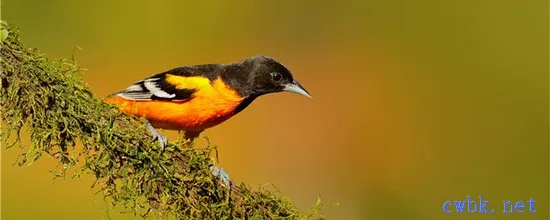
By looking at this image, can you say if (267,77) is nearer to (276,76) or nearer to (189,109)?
(276,76)

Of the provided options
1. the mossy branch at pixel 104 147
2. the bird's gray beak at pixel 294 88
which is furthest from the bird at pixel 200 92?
the mossy branch at pixel 104 147

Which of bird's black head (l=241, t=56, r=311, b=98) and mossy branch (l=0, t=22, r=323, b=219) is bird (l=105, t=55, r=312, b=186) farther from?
mossy branch (l=0, t=22, r=323, b=219)

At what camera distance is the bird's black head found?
9.96 feet

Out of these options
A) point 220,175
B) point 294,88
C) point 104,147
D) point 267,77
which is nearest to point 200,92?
point 267,77

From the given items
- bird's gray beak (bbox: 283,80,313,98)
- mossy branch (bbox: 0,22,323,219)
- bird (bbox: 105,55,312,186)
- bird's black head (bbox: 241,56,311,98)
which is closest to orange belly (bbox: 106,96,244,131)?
bird (bbox: 105,55,312,186)

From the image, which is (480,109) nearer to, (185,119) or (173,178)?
(185,119)

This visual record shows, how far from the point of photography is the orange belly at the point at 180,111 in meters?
2.93

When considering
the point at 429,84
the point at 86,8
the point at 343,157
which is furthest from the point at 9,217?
the point at 429,84

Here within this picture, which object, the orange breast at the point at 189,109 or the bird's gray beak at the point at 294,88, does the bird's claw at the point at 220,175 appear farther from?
the bird's gray beak at the point at 294,88

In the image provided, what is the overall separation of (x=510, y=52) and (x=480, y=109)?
75 centimetres

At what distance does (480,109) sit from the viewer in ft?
20.5

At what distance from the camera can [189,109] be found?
2934 millimetres

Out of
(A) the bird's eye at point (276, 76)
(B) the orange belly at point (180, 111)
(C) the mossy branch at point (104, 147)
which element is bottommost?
(C) the mossy branch at point (104, 147)

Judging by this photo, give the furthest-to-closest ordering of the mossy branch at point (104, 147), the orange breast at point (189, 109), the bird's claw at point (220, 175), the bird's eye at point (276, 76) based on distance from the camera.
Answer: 1. the bird's eye at point (276, 76)
2. the orange breast at point (189, 109)
3. the bird's claw at point (220, 175)
4. the mossy branch at point (104, 147)
